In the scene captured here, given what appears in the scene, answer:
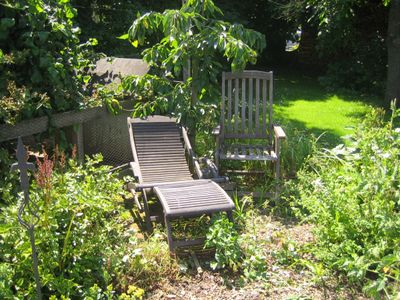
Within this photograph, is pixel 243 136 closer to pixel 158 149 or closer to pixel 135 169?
pixel 158 149

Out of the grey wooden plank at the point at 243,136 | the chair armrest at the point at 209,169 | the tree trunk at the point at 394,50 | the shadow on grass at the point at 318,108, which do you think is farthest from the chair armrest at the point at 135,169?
the tree trunk at the point at 394,50

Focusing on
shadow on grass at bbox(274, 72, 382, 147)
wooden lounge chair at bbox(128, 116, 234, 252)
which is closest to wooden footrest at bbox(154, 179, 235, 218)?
wooden lounge chair at bbox(128, 116, 234, 252)

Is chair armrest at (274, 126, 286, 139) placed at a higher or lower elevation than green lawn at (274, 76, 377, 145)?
higher

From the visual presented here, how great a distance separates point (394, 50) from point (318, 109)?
181 centimetres

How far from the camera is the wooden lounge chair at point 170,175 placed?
12.7ft

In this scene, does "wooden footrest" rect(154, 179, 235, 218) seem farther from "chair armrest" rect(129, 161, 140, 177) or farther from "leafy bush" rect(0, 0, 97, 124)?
"leafy bush" rect(0, 0, 97, 124)

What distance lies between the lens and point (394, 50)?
9.12 metres

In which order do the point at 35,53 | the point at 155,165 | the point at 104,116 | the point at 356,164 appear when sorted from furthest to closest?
1. the point at 104,116
2. the point at 155,165
3. the point at 35,53
4. the point at 356,164

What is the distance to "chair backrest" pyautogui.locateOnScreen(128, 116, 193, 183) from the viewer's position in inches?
190

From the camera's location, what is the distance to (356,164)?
13.6ft

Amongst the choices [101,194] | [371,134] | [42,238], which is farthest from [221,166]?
[42,238]

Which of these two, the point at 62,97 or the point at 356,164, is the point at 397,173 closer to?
the point at 356,164

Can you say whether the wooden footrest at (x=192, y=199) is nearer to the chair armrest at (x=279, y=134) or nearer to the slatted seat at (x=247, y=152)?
the slatted seat at (x=247, y=152)

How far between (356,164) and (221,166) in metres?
1.77
